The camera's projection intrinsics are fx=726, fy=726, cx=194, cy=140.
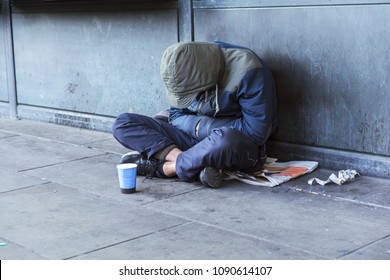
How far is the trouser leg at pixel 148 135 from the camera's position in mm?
5145

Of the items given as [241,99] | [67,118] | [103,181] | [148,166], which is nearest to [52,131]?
[67,118]

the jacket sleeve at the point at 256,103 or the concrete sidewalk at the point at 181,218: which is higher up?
the jacket sleeve at the point at 256,103

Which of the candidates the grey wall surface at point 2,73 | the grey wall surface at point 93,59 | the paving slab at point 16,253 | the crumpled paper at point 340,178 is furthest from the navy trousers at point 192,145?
the grey wall surface at point 2,73

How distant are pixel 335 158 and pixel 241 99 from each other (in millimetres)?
831

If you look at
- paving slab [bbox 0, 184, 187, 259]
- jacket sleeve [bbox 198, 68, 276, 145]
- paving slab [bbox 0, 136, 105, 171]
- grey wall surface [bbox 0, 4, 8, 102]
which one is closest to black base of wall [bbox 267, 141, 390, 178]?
jacket sleeve [bbox 198, 68, 276, 145]

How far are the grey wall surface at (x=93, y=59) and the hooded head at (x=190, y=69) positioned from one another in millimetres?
1144

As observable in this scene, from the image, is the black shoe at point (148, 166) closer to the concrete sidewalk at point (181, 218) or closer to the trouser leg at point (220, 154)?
the concrete sidewalk at point (181, 218)

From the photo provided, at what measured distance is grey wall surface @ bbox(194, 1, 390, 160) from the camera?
4816 millimetres

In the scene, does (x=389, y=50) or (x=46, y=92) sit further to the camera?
(x=46, y=92)

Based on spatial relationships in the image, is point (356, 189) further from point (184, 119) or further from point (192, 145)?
point (184, 119)

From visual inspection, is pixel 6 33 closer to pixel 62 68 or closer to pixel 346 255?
pixel 62 68

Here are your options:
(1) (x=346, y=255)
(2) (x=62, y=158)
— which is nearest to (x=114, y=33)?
(2) (x=62, y=158)

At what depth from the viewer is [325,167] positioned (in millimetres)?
5238
